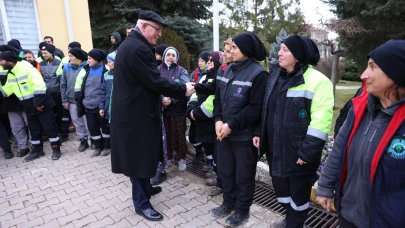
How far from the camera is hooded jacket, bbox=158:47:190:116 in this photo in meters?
4.08

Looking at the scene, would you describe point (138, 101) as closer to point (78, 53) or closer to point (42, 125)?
point (78, 53)

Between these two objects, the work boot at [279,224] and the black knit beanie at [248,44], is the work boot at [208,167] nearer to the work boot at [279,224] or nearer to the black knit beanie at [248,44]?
the work boot at [279,224]

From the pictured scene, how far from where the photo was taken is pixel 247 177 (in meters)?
2.86

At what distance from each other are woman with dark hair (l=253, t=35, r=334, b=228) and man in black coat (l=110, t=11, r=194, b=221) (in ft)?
3.94

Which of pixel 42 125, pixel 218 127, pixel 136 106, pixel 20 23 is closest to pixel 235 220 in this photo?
pixel 218 127

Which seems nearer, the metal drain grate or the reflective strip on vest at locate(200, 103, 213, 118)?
the metal drain grate

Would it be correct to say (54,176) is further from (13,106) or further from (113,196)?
(13,106)

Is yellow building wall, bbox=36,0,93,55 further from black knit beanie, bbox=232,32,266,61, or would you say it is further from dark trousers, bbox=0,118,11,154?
black knit beanie, bbox=232,32,266,61

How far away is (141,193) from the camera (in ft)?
10.4

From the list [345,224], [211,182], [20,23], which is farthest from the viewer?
[20,23]

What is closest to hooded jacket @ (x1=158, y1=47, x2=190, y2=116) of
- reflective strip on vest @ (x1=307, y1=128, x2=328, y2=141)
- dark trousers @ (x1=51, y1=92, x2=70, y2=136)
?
reflective strip on vest @ (x1=307, y1=128, x2=328, y2=141)

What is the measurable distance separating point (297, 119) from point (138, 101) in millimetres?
1615

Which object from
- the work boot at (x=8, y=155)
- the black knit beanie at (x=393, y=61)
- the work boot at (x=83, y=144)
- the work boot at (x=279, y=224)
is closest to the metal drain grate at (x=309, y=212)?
the work boot at (x=279, y=224)

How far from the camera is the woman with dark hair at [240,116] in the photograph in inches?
108
